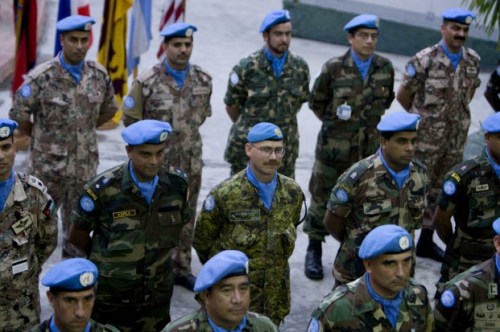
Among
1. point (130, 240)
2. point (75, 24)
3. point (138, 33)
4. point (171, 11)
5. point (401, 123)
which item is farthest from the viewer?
point (138, 33)

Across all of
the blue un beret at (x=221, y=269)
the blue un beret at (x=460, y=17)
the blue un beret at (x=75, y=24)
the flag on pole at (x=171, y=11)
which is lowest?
the blue un beret at (x=221, y=269)

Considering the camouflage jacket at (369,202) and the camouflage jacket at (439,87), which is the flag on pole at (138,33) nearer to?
the camouflage jacket at (439,87)

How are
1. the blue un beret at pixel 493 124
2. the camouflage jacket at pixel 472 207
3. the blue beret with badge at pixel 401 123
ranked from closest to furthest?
the blue beret with badge at pixel 401 123, the blue un beret at pixel 493 124, the camouflage jacket at pixel 472 207

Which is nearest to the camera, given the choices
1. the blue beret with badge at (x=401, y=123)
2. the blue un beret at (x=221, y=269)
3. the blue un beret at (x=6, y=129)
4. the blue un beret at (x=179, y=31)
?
the blue un beret at (x=221, y=269)

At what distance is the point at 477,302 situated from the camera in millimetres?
5660

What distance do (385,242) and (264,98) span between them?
356 cm

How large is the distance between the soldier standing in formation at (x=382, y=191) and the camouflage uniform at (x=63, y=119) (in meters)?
2.24

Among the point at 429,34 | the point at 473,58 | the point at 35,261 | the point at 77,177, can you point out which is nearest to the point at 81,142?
the point at 77,177

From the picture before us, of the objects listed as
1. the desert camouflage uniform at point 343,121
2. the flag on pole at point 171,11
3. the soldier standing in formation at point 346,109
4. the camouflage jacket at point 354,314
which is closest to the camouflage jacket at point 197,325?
the camouflage jacket at point 354,314

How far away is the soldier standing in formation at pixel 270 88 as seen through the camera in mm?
8594

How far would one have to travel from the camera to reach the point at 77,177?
8.20 m

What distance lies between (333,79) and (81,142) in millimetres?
2134

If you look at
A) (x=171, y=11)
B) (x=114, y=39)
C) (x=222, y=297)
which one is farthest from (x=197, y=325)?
(x=114, y=39)

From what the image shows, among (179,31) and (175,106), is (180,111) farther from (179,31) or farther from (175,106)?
(179,31)
